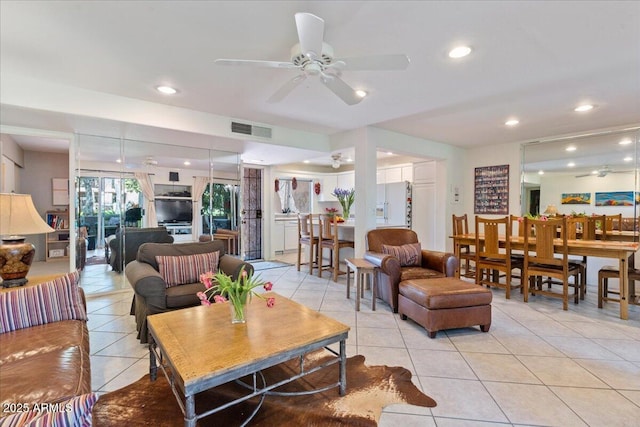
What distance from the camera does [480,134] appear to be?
5086mm

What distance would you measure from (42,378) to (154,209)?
11.8 ft

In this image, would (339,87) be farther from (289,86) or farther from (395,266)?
(395,266)

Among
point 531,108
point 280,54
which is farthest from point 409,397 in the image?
point 531,108

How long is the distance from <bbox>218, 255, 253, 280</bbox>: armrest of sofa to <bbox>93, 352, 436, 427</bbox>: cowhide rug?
103cm

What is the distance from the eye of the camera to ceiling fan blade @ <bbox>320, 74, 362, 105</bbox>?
234 centimetres

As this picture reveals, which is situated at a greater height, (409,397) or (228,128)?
(228,128)

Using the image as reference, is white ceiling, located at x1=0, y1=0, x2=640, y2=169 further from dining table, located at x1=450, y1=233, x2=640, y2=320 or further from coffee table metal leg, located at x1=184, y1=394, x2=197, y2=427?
coffee table metal leg, located at x1=184, y1=394, x2=197, y2=427

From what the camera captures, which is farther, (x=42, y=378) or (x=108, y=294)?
(x=108, y=294)

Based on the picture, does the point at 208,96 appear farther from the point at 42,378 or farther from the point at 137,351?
the point at 42,378

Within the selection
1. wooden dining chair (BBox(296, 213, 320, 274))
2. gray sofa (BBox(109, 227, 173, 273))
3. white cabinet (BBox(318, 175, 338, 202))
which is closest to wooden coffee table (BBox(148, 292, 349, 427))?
gray sofa (BBox(109, 227, 173, 273))

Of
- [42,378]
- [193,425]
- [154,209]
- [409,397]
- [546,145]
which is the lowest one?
[409,397]

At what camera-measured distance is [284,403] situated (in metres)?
1.87

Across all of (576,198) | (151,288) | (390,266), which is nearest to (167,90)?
A: (151,288)

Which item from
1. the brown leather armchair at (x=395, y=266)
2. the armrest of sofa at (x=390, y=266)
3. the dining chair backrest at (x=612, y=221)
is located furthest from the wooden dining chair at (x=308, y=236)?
the dining chair backrest at (x=612, y=221)
